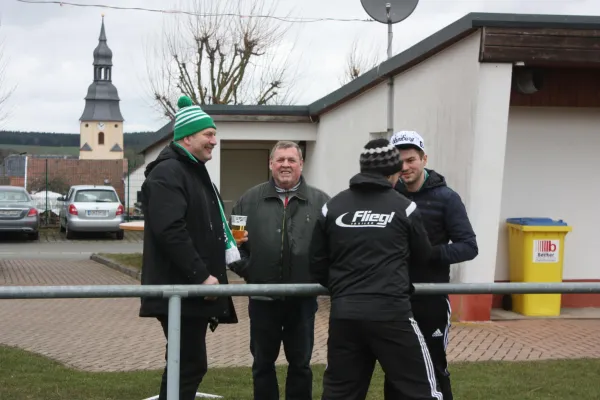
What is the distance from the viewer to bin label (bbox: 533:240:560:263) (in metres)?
10.4

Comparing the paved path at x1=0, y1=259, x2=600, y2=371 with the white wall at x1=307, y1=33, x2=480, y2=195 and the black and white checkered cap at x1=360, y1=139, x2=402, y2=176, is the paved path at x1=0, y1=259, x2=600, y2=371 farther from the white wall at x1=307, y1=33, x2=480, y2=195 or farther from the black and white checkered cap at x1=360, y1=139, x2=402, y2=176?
the black and white checkered cap at x1=360, y1=139, x2=402, y2=176

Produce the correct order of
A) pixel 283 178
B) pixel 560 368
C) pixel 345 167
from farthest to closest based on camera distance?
pixel 345 167 → pixel 560 368 → pixel 283 178

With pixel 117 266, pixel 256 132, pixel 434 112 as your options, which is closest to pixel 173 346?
Answer: pixel 434 112

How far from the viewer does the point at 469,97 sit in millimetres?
9922

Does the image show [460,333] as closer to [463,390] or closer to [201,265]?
[463,390]

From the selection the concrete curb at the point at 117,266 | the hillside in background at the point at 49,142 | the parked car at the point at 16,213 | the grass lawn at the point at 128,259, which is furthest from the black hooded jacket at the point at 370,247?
the hillside in background at the point at 49,142

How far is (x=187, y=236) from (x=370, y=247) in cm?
97

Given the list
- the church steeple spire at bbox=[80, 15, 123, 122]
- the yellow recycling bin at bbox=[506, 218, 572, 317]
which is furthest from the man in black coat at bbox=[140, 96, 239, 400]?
the church steeple spire at bbox=[80, 15, 123, 122]

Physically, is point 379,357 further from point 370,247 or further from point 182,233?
point 182,233

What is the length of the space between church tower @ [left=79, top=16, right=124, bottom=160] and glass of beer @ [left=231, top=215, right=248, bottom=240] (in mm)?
116035

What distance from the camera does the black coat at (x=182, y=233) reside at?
14.6 ft

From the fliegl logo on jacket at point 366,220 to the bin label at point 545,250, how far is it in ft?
22.0

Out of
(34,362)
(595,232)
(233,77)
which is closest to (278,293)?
(34,362)

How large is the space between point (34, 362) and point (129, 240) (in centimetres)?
1795
